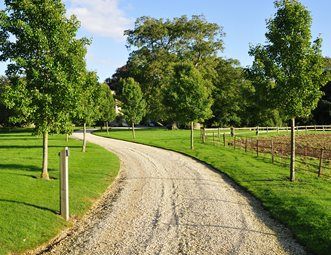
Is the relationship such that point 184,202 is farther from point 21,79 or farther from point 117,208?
point 21,79

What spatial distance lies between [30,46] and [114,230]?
35.6 ft

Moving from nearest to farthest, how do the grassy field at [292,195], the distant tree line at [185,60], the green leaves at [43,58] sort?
1. the grassy field at [292,195]
2. the green leaves at [43,58]
3. the distant tree line at [185,60]

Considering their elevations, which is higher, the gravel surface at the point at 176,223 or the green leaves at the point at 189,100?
the green leaves at the point at 189,100

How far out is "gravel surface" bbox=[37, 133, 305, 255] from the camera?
1027cm

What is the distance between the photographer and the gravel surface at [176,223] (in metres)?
10.3

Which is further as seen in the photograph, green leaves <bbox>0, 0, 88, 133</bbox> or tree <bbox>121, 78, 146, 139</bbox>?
tree <bbox>121, 78, 146, 139</bbox>

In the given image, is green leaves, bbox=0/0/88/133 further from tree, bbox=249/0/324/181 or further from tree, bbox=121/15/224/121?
tree, bbox=121/15/224/121

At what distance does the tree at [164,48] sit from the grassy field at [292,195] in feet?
149

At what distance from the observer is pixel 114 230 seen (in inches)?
460

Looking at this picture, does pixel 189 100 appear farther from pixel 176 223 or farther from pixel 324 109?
pixel 324 109

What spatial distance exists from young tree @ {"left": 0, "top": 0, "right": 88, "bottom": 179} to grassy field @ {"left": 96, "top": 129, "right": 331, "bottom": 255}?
9.45 m

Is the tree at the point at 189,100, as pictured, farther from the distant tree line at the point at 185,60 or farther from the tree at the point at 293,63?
the distant tree line at the point at 185,60

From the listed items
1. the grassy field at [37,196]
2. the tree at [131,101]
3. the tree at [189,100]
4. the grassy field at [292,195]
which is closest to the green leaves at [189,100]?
the tree at [189,100]

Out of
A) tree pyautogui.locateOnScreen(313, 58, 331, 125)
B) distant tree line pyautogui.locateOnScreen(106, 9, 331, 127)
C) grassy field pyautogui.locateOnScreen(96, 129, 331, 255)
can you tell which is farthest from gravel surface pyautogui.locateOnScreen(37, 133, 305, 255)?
tree pyautogui.locateOnScreen(313, 58, 331, 125)
